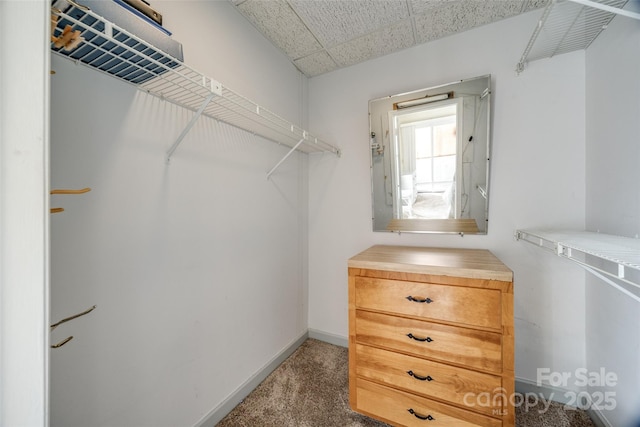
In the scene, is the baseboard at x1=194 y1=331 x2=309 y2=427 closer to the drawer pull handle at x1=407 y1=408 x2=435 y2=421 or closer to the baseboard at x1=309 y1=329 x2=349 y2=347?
the baseboard at x1=309 y1=329 x2=349 y2=347

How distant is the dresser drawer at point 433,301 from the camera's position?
978 millimetres

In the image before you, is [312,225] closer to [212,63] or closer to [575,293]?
[212,63]

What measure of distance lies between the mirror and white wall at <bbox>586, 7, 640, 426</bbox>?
461mm

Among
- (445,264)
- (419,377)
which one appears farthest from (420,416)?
(445,264)

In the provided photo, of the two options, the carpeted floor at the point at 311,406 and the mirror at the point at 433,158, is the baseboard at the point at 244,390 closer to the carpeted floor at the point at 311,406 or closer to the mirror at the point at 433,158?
the carpeted floor at the point at 311,406

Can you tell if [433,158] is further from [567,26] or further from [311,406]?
[311,406]

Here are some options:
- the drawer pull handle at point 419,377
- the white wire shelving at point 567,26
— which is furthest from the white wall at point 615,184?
the drawer pull handle at point 419,377

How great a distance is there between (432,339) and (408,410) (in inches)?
15.0

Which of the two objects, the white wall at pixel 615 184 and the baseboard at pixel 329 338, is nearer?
the white wall at pixel 615 184

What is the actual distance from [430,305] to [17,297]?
126cm

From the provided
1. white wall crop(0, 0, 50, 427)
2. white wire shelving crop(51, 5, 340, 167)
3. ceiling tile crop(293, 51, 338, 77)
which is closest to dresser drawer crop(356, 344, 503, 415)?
white wall crop(0, 0, 50, 427)

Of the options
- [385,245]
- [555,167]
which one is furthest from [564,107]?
[385,245]

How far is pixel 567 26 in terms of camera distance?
112 cm

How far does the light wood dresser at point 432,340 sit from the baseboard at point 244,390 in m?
0.65
